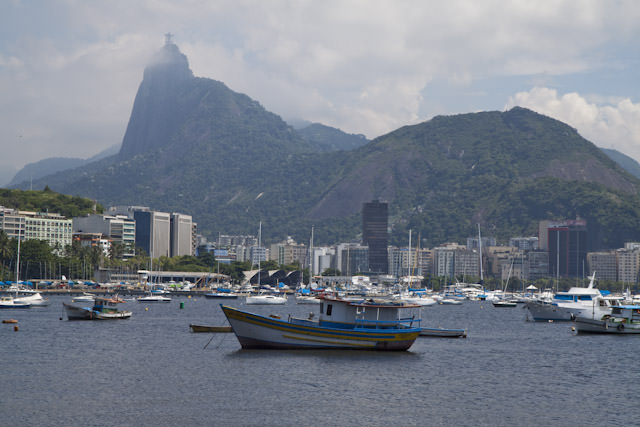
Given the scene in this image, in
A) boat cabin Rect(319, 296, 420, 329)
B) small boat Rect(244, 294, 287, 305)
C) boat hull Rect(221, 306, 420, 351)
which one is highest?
boat cabin Rect(319, 296, 420, 329)

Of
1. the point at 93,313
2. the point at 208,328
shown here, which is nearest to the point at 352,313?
the point at 208,328

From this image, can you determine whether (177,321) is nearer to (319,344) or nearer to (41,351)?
(41,351)

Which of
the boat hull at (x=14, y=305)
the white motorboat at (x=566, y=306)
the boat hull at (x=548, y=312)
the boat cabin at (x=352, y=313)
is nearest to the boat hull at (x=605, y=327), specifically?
the white motorboat at (x=566, y=306)

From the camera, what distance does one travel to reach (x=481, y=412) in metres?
49.3

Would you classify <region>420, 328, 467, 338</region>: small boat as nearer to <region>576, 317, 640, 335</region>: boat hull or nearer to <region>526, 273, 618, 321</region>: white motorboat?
<region>576, 317, 640, 335</region>: boat hull

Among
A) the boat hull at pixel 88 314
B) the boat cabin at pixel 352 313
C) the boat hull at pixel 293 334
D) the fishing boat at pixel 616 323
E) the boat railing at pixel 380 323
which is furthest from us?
the boat hull at pixel 88 314

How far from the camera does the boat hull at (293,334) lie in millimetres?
71000

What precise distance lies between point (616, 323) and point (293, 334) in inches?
1842

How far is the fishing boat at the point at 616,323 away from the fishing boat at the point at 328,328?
123 feet

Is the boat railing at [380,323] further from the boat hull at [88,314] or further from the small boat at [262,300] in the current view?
the small boat at [262,300]

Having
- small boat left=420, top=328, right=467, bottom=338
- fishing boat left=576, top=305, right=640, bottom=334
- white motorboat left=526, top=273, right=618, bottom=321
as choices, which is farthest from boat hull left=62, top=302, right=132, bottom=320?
white motorboat left=526, top=273, right=618, bottom=321

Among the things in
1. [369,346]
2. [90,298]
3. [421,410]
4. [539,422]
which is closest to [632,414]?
[539,422]

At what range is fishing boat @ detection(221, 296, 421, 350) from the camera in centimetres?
7106

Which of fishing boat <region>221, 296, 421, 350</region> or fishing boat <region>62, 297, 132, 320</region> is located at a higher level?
fishing boat <region>221, 296, 421, 350</region>
